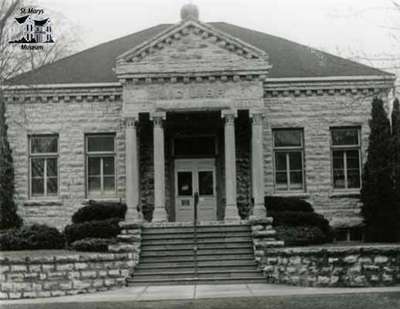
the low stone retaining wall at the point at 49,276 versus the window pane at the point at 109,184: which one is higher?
the window pane at the point at 109,184

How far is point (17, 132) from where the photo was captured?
26.2 m

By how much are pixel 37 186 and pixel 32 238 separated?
151 inches

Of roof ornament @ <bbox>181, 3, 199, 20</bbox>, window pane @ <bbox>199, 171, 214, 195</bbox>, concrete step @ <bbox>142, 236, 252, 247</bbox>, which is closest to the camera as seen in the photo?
concrete step @ <bbox>142, 236, 252, 247</bbox>

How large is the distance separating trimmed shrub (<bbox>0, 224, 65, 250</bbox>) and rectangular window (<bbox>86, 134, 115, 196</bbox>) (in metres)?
2.83

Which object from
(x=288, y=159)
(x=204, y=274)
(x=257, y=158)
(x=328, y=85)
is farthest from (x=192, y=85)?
(x=204, y=274)

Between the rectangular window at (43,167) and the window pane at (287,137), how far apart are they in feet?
28.3

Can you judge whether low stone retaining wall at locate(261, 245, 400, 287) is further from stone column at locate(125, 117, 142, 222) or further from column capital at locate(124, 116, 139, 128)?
column capital at locate(124, 116, 139, 128)

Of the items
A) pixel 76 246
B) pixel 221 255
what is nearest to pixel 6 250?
pixel 76 246

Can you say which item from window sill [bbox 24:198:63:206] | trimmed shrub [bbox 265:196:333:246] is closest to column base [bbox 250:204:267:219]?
trimmed shrub [bbox 265:196:333:246]

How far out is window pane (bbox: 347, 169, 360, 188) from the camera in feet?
86.4

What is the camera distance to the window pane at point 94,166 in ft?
86.0

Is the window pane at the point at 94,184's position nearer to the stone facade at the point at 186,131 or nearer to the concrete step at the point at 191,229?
the stone facade at the point at 186,131

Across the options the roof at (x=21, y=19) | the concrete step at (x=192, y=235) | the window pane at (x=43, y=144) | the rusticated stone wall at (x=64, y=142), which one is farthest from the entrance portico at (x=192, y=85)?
the roof at (x=21, y=19)

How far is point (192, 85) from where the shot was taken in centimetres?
2306
